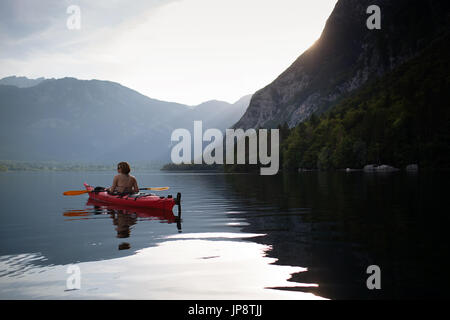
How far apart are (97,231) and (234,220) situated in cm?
775

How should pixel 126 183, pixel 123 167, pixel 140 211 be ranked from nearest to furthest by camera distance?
1. pixel 123 167
2. pixel 140 211
3. pixel 126 183

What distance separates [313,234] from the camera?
58.5 ft

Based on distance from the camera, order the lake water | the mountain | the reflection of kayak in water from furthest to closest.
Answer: the mountain, the reflection of kayak in water, the lake water

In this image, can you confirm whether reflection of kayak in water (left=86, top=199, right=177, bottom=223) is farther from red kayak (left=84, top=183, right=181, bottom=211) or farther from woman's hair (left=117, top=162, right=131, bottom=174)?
woman's hair (left=117, top=162, right=131, bottom=174)

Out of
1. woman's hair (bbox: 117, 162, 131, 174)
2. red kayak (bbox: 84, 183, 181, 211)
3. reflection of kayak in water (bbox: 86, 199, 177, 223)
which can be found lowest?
reflection of kayak in water (bbox: 86, 199, 177, 223)

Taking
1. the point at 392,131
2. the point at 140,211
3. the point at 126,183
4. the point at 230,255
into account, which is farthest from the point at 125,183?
the point at 392,131

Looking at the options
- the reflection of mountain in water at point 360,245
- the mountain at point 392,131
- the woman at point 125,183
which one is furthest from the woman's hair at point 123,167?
the mountain at point 392,131

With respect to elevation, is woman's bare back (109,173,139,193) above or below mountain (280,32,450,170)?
below

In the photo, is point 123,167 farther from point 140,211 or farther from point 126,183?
point 140,211

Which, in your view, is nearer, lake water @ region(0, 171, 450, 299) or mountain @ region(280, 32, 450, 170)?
Answer: lake water @ region(0, 171, 450, 299)

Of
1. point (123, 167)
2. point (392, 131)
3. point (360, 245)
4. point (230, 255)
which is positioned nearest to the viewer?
point (230, 255)

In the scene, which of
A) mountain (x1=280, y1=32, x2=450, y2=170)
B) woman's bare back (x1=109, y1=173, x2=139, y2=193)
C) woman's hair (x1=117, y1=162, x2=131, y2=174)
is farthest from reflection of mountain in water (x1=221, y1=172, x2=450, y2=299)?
mountain (x1=280, y1=32, x2=450, y2=170)
